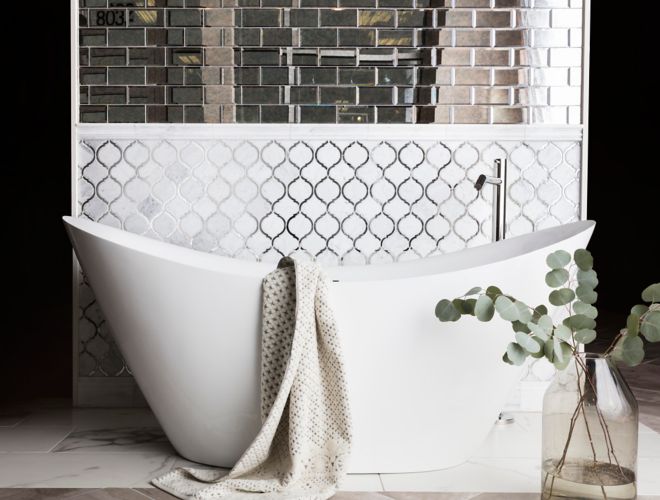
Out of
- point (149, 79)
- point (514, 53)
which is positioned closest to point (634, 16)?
point (514, 53)

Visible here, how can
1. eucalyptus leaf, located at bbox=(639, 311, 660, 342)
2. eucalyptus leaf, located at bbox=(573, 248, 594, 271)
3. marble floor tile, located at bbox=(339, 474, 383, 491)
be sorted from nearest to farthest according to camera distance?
eucalyptus leaf, located at bbox=(639, 311, 660, 342) → eucalyptus leaf, located at bbox=(573, 248, 594, 271) → marble floor tile, located at bbox=(339, 474, 383, 491)

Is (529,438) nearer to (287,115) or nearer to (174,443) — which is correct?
(174,443)

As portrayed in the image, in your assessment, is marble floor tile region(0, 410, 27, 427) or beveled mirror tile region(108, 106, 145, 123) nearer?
marble floor tile region(0, 410, 27, 427)

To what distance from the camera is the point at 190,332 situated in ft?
6.00

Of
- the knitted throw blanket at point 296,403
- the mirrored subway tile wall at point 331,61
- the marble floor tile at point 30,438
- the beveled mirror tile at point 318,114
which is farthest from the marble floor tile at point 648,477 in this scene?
the marble floor tile at point 30,438

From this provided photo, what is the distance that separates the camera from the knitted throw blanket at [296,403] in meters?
1.72

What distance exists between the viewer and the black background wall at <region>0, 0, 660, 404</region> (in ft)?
18.3

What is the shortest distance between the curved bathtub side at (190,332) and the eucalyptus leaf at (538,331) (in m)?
0.66

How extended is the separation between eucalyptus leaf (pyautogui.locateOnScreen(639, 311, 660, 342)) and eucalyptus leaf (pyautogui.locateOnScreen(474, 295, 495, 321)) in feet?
1.08

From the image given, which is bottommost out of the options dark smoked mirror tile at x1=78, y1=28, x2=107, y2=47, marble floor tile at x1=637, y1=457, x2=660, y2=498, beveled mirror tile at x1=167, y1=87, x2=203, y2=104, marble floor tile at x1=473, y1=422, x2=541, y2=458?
marble floor tile at x1=637, y1=457, x2=660, y2=498

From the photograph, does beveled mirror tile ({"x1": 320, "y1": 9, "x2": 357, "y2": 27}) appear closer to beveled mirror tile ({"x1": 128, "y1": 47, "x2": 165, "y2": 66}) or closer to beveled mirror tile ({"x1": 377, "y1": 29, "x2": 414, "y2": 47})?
beveled mirror tile ({"x1": 377, "y1": 29, "x2": 414, "y2": 47})

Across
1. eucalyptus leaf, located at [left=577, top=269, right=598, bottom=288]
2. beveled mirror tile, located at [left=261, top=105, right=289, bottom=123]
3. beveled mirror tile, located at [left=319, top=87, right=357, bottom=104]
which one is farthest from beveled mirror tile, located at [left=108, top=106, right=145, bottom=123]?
eucalyptus leaf, located at [left=577, top=269, right=598, bottom=288]

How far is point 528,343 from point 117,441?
1.29m

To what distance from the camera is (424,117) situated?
271 cm
